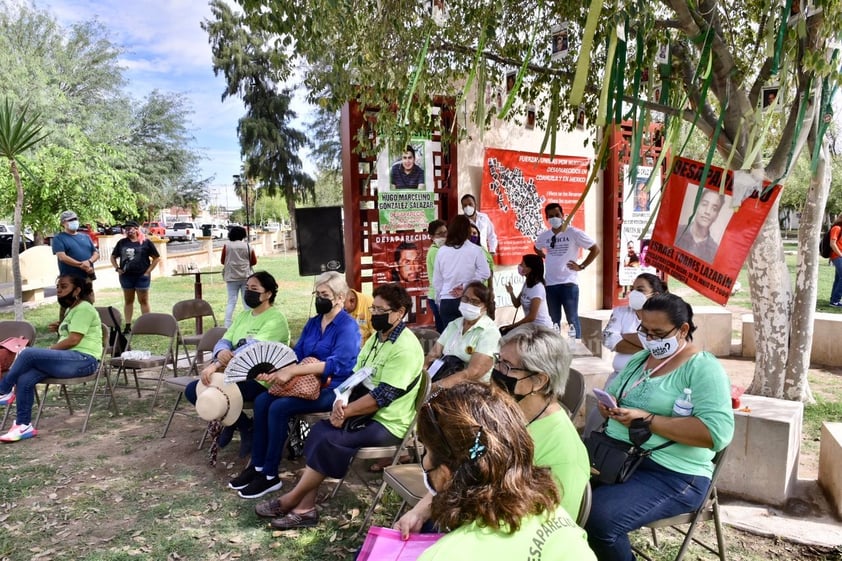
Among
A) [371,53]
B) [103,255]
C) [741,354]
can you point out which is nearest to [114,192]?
[103,255]

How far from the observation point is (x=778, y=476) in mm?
3414

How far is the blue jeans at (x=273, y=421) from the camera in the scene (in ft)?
12.5

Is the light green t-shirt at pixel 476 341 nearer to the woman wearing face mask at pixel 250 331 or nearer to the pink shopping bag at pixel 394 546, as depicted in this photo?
the woman wearing face mask at pixel 250 331

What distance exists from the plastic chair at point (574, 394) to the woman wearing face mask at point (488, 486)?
68.2 inches

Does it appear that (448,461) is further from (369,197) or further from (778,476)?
(369,197)

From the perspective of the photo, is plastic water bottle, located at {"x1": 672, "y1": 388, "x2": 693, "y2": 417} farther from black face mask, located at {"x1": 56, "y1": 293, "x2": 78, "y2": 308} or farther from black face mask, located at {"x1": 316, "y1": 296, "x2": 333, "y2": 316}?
black face mask, located at {"x1": 56, "y1": 293, "x2": 78, "y2": 308}

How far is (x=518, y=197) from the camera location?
30.1ft

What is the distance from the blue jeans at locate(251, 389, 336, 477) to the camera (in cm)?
380

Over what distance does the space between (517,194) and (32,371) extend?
674 centimetres

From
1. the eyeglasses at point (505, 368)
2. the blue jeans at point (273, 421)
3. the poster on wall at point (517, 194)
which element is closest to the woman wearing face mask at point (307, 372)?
the blue jeans at point (273, 421)

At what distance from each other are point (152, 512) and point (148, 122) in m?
31.7

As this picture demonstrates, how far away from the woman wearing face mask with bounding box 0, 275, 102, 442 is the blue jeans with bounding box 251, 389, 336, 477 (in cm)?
216

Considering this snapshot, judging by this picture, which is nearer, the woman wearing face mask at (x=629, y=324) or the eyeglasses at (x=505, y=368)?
the eyeglasses at (x=505, y=368)

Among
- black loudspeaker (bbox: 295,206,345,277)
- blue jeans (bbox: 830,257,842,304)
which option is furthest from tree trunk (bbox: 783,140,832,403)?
blue jeans (bbox: 830,257,842,304)
